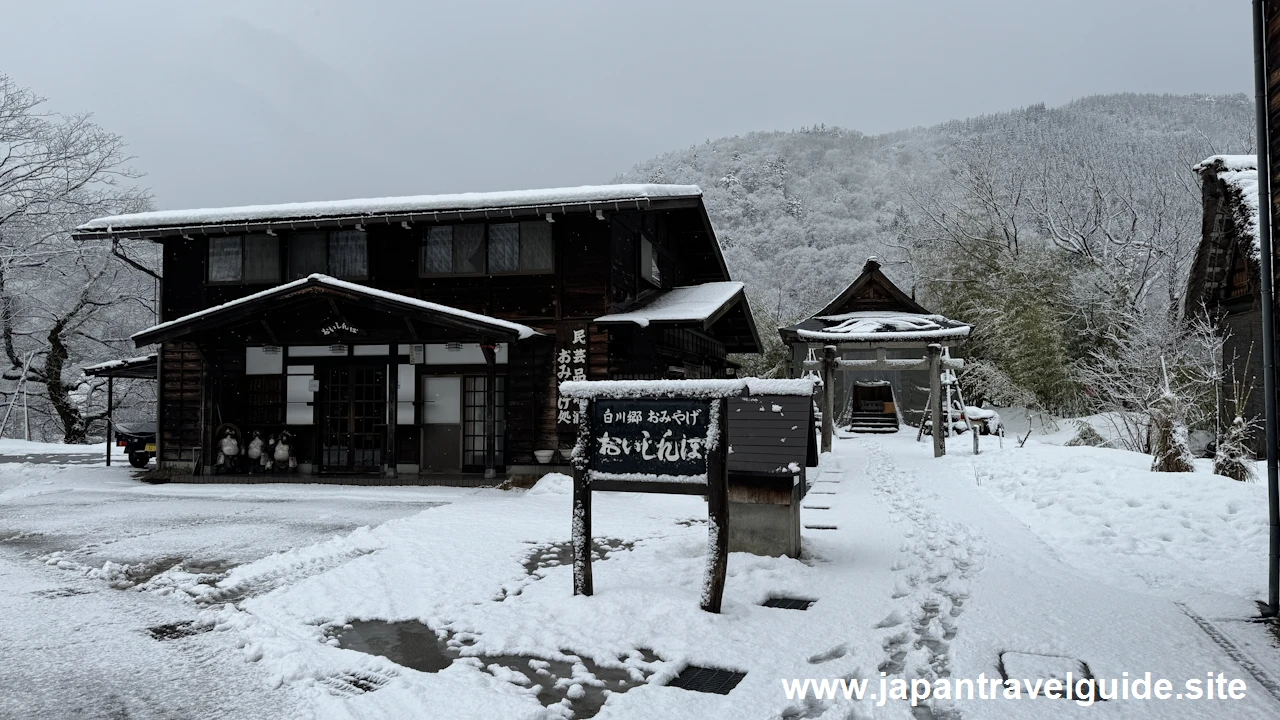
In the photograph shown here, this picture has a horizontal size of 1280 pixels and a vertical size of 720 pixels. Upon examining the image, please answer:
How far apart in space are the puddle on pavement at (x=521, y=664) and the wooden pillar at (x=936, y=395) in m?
13.1

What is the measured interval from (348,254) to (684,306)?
21.4ft

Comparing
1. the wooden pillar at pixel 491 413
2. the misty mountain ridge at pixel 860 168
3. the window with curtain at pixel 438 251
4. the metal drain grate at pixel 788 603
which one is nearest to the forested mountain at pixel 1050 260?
the misty mountain ridge at pixel 860 168

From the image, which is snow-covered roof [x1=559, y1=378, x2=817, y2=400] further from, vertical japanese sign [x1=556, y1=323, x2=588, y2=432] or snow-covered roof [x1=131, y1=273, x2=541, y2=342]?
vertical japanese sign [x1=556, y1=323, x2=588, y2=432]

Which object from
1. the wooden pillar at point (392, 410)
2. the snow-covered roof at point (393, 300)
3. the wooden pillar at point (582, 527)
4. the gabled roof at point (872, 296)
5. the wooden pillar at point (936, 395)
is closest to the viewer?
the wooden pillar at point (582, 527)

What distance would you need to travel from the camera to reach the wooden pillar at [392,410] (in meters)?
13.2

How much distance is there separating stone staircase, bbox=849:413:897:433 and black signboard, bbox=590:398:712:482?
2132 cm

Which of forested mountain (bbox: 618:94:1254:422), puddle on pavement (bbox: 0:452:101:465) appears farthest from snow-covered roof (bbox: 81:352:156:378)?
forested mountain (bbox: 618:94:1254:422)

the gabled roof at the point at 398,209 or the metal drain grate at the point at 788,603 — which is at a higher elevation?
the gabled roof at the point at 398,209

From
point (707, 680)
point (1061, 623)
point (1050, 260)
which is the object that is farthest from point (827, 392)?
point (1050, 260)

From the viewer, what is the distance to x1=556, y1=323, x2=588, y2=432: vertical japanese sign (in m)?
12.9

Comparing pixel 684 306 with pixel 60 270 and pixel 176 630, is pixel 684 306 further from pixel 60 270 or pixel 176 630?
pixel 60 270

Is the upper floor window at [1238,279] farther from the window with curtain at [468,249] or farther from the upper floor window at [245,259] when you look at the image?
the upper floor window at [245,259]

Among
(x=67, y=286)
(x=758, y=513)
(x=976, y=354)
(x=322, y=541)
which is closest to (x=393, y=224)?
(x=322, y=541)

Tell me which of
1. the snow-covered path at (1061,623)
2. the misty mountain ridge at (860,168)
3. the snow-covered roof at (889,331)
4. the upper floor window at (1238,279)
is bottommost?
the snow-covered path at (1061,623)
